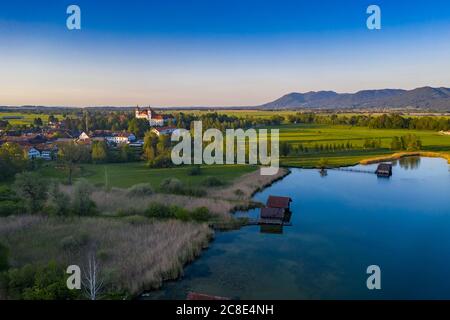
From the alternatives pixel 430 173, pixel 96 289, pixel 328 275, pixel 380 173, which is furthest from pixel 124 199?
pixel 430 173

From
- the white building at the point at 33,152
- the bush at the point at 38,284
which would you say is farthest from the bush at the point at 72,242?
the white building at the point at 33,152

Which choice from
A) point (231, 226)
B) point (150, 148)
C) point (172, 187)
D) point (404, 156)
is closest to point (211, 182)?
point (172, 187)

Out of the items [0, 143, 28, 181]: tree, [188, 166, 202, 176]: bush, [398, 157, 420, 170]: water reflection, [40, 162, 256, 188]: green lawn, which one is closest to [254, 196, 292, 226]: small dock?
[40, 162, 256, 188]: green lawn

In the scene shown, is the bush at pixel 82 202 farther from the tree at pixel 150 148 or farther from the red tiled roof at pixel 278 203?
the tree at pixel 150 148

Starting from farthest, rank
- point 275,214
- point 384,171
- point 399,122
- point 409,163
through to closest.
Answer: point 399,122
point 409,163
point 384,171
point 275,214

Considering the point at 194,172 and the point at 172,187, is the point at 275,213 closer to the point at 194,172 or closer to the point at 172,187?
the point at 172,187
